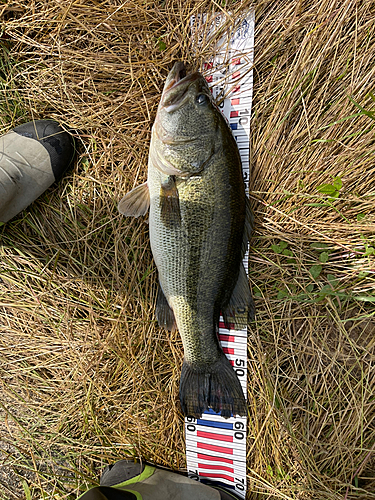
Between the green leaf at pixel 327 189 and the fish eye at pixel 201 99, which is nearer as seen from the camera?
the fish eye at pixel 201 99

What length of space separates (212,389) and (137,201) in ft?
4.56

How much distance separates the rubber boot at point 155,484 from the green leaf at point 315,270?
1.67 meters

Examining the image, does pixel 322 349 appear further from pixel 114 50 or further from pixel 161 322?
pixel 114 50

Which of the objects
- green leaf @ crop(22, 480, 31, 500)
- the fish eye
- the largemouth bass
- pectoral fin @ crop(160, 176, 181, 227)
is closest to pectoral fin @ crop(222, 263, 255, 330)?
the largemouth bass

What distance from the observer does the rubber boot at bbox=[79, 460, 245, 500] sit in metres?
2.02

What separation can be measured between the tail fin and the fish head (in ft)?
4.26

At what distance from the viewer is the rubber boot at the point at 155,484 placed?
202 cm

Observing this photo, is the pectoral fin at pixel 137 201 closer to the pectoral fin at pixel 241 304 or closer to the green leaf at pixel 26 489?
the pectoral fin at pixel 241 304

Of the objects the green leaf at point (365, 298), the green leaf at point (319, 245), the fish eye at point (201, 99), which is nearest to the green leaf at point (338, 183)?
the green leaf at point (319, 245)

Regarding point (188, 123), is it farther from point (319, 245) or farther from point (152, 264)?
point (319, 245)

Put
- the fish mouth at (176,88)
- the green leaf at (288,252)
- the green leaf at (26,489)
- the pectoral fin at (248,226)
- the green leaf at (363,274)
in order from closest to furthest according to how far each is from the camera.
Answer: the fish mouth at (176,88), the pectoral fin at (248,226), the green leaf at (363,274), the green leaf at (288,252), the green leaf at (26,489)

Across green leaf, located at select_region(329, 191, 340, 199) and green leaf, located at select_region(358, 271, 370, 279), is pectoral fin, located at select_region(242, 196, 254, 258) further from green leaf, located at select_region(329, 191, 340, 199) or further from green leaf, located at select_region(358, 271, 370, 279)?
green leaf, located at select_region(358, 271, 370, 279)

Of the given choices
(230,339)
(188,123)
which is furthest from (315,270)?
(188,123)

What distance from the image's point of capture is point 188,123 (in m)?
1.66
